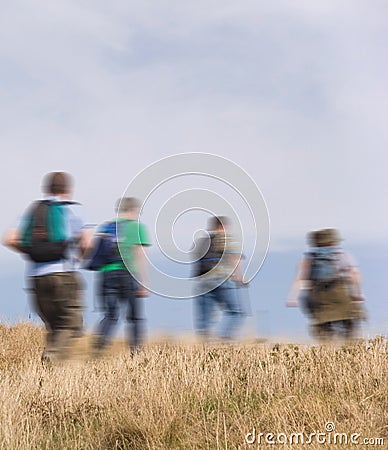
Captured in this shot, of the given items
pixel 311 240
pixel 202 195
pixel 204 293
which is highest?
pixel 202 195

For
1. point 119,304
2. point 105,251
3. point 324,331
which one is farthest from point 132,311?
point 324,331

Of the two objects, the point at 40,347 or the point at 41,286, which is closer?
the point at 41,286

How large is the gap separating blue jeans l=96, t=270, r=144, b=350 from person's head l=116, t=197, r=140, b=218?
0.66m

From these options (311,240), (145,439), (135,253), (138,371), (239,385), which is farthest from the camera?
(311,240)

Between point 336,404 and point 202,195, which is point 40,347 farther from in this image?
point 336,404

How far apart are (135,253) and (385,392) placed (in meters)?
3.47

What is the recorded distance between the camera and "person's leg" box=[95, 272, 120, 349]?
830 cm

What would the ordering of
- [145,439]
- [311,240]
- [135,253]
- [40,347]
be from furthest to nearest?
1. [40,347]
2. [311,240]
3. [135,253]
4. [145,439]

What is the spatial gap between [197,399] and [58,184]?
2628 mm

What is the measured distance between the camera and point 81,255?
24.8 feet

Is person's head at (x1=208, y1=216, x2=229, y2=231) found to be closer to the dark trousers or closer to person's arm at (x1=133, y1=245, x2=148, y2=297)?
person's arm at (x1=133, y1=245, x2=148, y2=297)

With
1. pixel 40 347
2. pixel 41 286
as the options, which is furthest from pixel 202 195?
pixel 40 347

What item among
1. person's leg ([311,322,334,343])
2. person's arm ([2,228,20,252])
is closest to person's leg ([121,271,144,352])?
person's arm ([2,228,20,252])

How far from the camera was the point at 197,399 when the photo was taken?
19.8 ft
